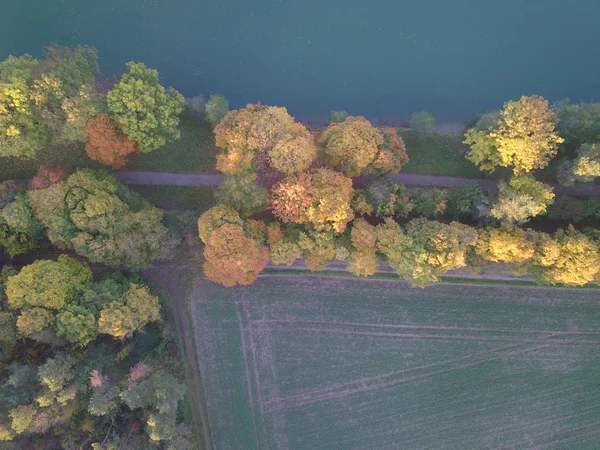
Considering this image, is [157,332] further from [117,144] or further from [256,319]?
[117,144]

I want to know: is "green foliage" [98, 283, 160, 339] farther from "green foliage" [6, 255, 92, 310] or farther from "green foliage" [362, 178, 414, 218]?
"green foliage" [362, 178, 414, 218]

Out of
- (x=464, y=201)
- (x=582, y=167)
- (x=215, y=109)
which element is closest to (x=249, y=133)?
(x=215, y=109)

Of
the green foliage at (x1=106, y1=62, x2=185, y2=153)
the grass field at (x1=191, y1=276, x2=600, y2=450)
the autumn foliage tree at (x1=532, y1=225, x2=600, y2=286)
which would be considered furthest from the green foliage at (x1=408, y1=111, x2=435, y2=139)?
the green foliage at (x1=106, y1=62, x2=185, y2=153)

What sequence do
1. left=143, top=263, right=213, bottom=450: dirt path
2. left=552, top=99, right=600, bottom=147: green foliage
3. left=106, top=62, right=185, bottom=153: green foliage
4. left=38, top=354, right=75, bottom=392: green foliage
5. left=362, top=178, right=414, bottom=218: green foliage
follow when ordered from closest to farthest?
left=38, top=354, right=75, bottom=392: green foliage < left=106, top=62, right=185, bottom=153: green foliage < left=552, top=99, right=600, bottom=147: green foliage < left=362, top=178, right=414, bottom=218: green foliage < left=143, top=263, right=213, bottom=450: dirt path

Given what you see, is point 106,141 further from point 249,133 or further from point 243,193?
point 243,193

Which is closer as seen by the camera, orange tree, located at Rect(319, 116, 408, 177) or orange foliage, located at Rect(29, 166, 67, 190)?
orange tree, located at Rect(319, 116, 408, 177)

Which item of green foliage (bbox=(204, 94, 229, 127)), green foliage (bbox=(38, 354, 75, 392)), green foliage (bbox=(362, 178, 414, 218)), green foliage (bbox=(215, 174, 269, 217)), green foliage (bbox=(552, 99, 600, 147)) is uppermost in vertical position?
green foliage (bbox=(204, 94, 229, 127))

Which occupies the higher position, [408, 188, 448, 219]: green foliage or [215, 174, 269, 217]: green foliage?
[215, 174, 269, 217]: green foliage

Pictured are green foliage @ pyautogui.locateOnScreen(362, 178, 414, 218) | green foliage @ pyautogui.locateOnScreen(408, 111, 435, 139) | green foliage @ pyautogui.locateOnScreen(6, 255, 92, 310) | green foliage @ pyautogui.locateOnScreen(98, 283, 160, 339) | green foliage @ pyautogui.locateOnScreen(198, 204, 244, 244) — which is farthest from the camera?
green foliage @ pyautogui.locateOnScreen(408, 111, 435, 139)
